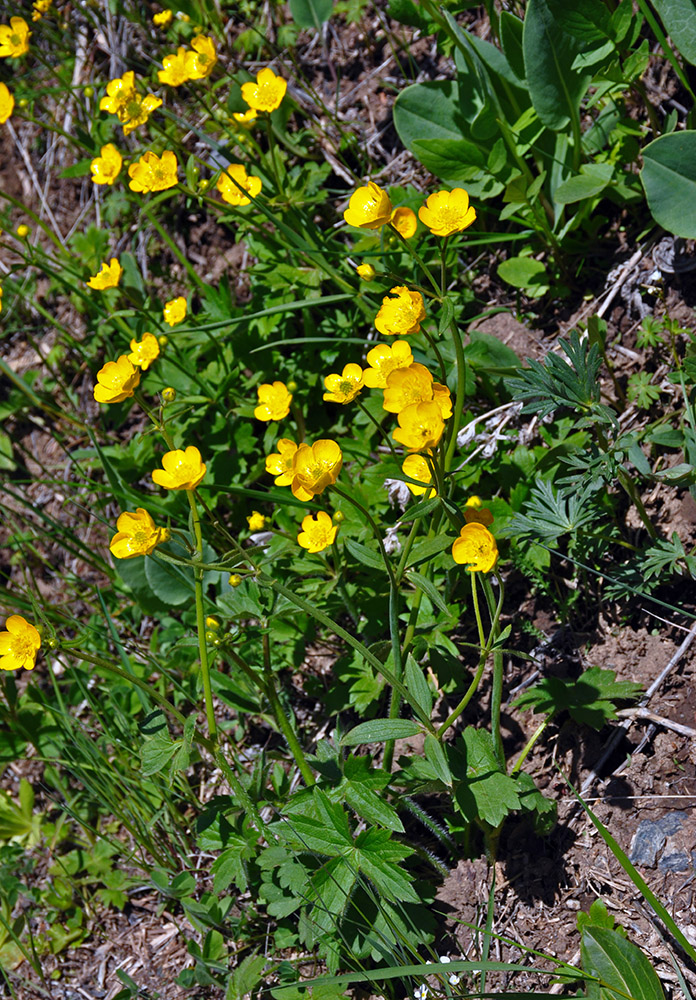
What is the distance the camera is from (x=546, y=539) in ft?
7.11

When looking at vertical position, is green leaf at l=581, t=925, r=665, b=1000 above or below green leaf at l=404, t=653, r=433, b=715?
below

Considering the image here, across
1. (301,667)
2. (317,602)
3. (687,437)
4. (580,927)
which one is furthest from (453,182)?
(580,927)

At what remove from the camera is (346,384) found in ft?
6.41

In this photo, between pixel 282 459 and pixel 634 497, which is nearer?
pixel 634 497

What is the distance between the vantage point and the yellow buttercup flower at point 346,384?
196 centimetres

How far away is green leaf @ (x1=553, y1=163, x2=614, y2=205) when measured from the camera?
2.45 meters

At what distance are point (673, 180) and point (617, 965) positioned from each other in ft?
6.53

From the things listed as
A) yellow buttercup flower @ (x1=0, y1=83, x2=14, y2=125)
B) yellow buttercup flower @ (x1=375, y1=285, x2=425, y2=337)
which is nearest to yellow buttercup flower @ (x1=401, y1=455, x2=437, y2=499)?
yellow buttercup flower @ (x1=375, y1=285, x2=425, y2=337)

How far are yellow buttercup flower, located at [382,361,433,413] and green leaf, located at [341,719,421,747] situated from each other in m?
0.69

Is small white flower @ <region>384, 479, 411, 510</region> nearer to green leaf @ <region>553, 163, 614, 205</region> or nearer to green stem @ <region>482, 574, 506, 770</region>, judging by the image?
green stem @ <region>482, 574, 506, 770</region>

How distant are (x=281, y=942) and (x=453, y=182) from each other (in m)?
2.43

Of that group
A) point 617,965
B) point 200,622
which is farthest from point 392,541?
point 617,965

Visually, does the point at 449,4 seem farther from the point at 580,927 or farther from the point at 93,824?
the point at 93,824

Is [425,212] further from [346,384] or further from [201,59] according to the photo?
[201,59]
